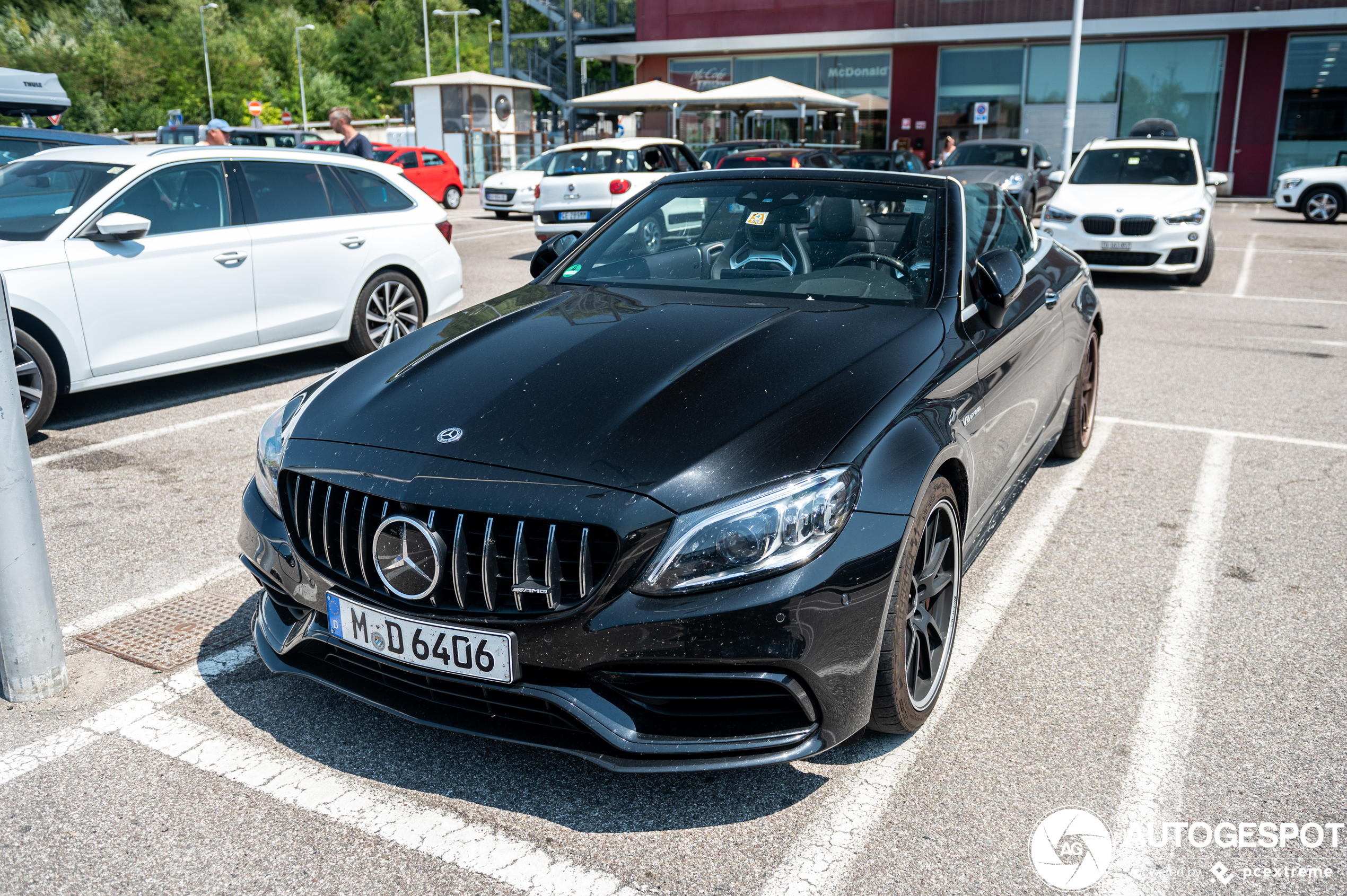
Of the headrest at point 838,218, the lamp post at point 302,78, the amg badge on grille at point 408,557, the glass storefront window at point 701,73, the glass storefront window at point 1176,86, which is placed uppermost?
the lamp post at point 302,78

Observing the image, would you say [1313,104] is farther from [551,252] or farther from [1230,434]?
[551,252]

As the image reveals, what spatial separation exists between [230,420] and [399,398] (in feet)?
12.8

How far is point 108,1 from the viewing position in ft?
222

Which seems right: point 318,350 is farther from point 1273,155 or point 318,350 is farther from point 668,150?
point 1273,155

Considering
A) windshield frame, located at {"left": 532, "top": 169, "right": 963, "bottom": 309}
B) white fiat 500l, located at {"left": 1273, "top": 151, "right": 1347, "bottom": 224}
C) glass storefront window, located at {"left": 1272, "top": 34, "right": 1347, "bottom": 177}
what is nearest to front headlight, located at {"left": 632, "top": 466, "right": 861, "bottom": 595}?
windshield frame, located at {"left": 532, "top": 169, "right": 963, "bottom": 309}

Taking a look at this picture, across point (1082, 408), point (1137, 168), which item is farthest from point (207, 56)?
point (1082, 408)

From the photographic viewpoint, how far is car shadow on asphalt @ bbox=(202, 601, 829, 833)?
105 inches

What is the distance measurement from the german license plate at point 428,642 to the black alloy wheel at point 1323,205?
23604 millimetres

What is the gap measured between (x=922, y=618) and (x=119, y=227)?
5084mm

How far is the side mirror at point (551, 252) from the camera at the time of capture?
4574 mm

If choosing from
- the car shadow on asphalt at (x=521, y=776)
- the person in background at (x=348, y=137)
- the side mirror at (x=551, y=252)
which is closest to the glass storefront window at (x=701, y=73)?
the person in background at (x=348, y=137)

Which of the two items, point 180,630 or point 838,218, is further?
point 838,218

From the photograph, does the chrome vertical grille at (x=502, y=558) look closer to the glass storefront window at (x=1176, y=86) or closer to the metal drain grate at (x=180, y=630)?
the metal drain grate at (x=180, y=630)

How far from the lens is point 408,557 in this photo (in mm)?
2547
